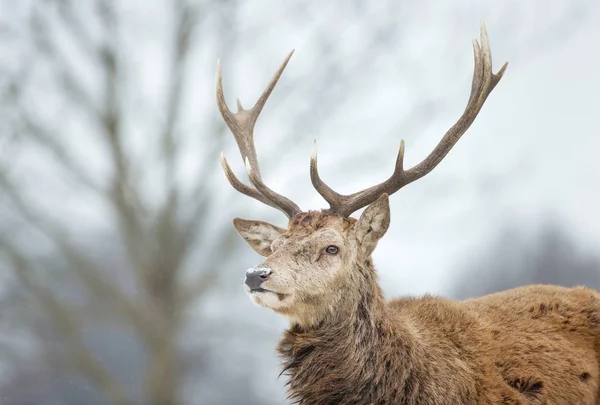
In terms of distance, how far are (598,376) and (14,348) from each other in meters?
6.78

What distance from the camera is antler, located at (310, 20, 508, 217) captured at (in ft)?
14.8

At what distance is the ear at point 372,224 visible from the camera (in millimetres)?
4281

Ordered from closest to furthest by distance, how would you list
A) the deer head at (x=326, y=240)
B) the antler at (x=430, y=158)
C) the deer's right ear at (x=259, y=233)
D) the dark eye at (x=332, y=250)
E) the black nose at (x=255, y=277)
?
the black nose at (x=255, y=277), the deer head at (x=326, y=240), the dark eye at (x=332, y=250), the antler at (x=430, y=158), the deer's right ear at (x=259, y=233)

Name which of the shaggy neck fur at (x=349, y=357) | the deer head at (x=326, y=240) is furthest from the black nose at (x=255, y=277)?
the shaggy neck fur at (x=349, y=357)

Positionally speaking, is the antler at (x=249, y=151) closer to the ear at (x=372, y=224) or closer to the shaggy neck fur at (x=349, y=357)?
the ear at (x=372, y=224)

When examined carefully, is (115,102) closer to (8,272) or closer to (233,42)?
(233,42)

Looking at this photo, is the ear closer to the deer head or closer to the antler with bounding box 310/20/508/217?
the deer head

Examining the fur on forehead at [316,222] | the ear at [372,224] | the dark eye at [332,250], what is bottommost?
the dark eye at [332,250]

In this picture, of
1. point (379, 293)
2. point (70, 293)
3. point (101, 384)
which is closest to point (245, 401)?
point (101, 384)

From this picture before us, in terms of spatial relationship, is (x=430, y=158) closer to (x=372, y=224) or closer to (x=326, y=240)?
(x=372, y=224)

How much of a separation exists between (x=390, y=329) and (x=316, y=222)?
29.7 inches

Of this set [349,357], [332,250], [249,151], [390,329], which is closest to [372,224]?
[332,250]

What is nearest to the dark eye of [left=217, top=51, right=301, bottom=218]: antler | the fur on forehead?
the fur on forehead

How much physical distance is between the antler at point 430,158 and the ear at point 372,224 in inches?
8.0
